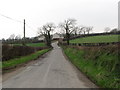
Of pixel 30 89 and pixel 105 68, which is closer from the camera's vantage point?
pixel 30 89

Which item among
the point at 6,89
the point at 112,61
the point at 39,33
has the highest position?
the point at 39,33

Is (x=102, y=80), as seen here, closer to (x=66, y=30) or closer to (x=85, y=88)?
(x=85, y=88)

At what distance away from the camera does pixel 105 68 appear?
11430mm

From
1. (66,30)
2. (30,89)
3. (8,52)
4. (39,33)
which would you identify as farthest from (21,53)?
(39,33)

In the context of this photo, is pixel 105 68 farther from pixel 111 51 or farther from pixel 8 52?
pixel 8 52

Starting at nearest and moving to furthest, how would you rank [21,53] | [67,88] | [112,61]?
[67,88]
[112,61]
[21,53]

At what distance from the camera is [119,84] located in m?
8.41

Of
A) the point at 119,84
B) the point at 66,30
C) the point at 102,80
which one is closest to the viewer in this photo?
the point at 119,84

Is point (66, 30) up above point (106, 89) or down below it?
above

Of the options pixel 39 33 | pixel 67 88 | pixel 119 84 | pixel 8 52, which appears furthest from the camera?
pixel 39 33

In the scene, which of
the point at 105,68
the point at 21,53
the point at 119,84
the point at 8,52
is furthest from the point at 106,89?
the point at 21,53

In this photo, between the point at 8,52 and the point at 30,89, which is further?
the point at 8,52

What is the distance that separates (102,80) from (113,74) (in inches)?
29.3

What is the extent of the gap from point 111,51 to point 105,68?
2.05 metres
